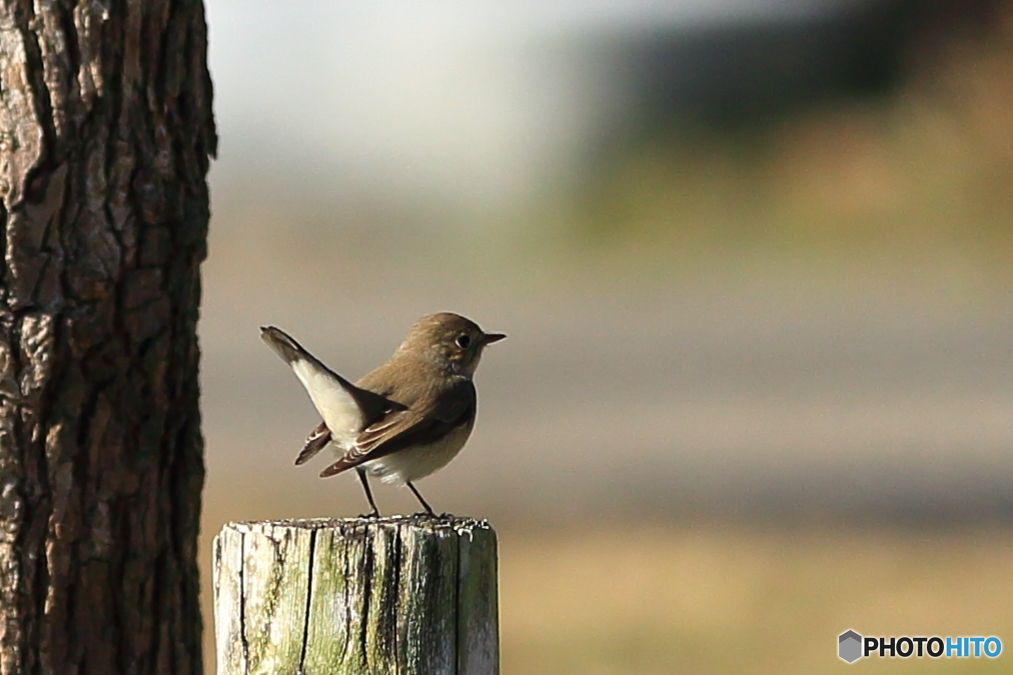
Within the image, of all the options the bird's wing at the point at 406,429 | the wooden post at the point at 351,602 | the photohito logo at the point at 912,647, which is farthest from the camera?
the photohito logo at the point at 912,647

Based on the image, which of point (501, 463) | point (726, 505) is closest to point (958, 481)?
point (726, 505)

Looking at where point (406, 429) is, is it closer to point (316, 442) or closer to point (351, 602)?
point (316, 442)

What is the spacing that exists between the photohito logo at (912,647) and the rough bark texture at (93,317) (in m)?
4.95

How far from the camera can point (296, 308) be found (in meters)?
29.7

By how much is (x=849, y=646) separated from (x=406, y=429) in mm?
3345

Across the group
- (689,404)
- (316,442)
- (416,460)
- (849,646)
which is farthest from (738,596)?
(689,404)

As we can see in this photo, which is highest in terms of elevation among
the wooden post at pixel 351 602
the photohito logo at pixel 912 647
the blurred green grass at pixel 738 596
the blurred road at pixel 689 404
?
the blurred road at pixel 689 404

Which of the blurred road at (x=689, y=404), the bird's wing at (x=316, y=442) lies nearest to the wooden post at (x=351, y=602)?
the bird's wing at (x=316, y=442)

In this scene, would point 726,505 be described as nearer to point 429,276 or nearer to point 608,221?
point 608,221

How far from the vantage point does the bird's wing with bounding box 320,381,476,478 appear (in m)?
5.45

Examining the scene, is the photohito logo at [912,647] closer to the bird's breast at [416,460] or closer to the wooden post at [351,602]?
the bird's breast at [416,460]

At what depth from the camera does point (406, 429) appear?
5.59 metres

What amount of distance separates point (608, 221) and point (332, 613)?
23573 millimetres

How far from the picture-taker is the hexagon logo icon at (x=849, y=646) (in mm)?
7844
